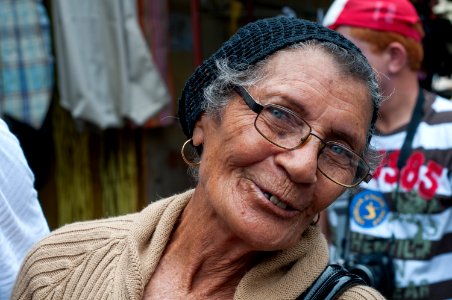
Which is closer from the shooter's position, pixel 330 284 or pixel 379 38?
pixel 330 284

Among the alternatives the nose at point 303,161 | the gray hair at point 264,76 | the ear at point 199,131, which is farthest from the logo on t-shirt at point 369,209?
the nose at point 303,161

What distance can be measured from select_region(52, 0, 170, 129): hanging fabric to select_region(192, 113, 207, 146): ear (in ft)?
8.11

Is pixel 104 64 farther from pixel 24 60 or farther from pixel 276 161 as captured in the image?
pixel 276 161

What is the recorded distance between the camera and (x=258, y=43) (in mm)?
1896

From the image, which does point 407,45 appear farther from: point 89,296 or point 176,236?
point 89,296

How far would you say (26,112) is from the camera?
13.9ft

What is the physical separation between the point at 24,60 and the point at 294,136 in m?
2.75

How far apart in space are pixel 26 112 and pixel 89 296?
240 cm

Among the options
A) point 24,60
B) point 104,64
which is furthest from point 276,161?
point 104,64

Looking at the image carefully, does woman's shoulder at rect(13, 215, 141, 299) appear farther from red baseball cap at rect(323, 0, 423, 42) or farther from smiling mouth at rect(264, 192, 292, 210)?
red baseball cap at rect(323, 0, 423, 42)

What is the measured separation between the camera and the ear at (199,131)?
80.0 inches

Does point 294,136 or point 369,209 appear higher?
point 294,136

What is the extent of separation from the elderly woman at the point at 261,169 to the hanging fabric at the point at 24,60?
2291 millimetres

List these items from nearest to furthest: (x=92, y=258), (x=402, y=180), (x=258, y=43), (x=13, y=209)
→ (x=258, y=43) < (x=92, y=258) < (x=13, y=209) < (x=402, y=180)
